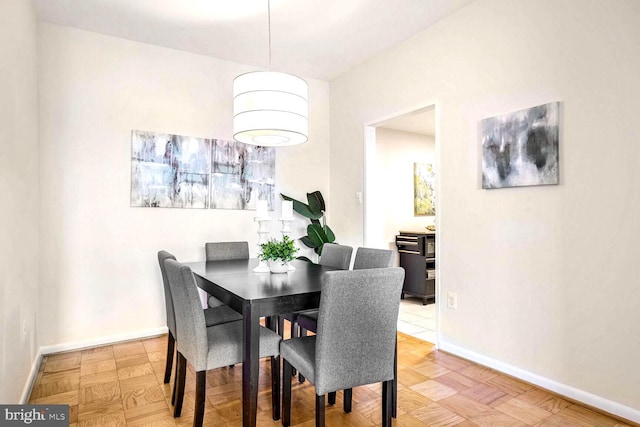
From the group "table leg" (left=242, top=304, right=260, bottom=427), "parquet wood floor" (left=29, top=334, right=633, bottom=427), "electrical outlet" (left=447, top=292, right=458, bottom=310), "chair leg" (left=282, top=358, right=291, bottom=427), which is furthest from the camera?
"electrical outlet" (left=447, top=292, right=458, bottom=310)

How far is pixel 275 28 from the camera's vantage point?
10.8ft

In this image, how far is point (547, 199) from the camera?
2443mm

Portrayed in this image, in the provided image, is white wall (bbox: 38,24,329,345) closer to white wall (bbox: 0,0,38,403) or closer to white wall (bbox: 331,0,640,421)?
white wall (bbox: 0,0,38,403)

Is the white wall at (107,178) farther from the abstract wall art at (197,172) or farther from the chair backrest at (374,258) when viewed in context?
the chair backrest at (374,258)

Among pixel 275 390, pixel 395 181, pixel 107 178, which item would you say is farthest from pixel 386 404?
pixel 395 181

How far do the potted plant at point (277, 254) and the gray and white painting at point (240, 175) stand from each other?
64.2 inches

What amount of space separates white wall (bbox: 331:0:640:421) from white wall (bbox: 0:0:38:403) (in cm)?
289

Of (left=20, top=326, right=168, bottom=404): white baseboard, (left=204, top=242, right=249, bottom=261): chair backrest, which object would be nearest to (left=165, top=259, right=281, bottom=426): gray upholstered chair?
(left=204, top=242, right=249, bottom=261): chair backrest

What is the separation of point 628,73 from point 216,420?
Result: 9.64 feet

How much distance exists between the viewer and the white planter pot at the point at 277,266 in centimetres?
243

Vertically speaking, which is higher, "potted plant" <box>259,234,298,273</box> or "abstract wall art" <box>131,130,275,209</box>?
"abstract wall art" <box>131,130,275,209</box>

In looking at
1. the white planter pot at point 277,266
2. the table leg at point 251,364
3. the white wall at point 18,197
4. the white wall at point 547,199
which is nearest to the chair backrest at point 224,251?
the white planter pot at point 277,266

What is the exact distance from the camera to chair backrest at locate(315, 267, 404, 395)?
5.35ft

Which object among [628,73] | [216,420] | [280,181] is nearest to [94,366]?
[216,420]
